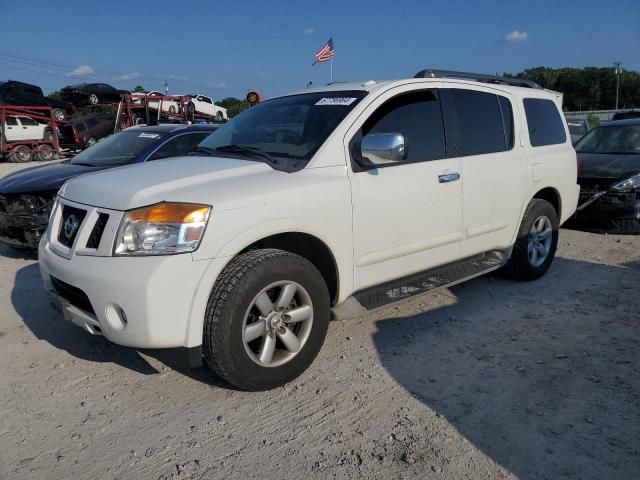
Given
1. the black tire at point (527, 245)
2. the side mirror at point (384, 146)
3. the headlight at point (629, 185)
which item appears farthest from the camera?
the headlight at point (629, 185)

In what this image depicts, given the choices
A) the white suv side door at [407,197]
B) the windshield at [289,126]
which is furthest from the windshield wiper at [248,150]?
the white suv side door at [407,197]

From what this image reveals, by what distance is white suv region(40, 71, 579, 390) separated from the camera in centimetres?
284

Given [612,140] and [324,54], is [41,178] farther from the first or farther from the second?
[324,54]

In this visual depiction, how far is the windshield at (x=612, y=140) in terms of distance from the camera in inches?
320

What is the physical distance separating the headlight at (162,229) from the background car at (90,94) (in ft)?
90.2

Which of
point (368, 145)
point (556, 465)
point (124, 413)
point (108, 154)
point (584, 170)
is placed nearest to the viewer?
point (556, 465)

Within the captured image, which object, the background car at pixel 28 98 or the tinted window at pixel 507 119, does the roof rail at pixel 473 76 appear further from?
the background car at pixel 28 98

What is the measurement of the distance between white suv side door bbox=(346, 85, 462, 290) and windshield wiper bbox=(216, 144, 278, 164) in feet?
1.76

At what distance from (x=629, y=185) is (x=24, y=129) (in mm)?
23023

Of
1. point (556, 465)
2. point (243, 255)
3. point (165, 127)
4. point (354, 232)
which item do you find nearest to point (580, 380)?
point (556, 465)

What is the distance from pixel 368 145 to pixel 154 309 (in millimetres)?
1681

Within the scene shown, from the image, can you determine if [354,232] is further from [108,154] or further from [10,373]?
[108,154]

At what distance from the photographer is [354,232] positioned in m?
3.49

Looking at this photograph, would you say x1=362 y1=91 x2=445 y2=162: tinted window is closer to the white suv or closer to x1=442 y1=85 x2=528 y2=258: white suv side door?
the white suv
